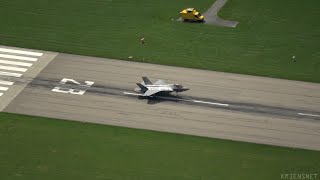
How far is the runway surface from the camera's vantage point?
218 ft

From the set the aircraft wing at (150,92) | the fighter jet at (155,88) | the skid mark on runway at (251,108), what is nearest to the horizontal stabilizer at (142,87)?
the fighter jet at (155,88)

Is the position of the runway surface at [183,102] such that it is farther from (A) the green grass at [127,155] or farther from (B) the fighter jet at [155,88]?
(A) the green grass at [127,155]

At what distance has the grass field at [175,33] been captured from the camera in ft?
256

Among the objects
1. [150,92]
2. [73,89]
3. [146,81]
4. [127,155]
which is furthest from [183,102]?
[73,89]

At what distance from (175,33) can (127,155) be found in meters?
27.5

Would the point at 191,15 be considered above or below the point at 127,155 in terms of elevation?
above

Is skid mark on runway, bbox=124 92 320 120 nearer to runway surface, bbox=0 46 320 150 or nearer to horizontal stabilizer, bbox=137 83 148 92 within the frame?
runway surface, bbox=0 46 320 150

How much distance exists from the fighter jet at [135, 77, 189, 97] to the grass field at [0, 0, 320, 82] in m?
7.00

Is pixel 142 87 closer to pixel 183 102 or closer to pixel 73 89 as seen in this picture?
pixel 183 102

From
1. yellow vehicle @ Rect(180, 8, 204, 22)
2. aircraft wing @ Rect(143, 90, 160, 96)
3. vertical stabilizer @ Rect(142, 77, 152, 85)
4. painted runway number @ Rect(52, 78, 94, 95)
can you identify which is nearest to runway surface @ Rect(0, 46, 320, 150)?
painted runway number @ Rect(52, 78, 94, 95)

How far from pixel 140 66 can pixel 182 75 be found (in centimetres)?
597

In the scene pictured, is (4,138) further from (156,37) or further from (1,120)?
(156,37)

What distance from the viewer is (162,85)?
71.2 meters

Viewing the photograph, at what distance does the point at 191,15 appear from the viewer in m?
85.8
